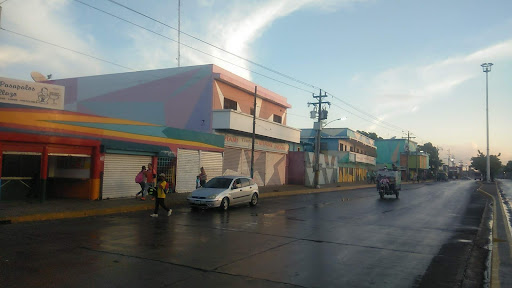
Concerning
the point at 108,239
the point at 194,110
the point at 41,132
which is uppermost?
the point at 194,110

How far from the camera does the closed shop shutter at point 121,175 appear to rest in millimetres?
18922

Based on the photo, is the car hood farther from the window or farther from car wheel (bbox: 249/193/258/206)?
the window

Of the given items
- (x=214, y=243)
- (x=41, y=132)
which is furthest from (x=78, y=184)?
(x=214, y=243)

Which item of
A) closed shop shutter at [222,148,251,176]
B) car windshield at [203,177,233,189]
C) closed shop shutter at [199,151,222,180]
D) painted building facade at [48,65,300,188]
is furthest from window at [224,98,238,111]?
car windshield at [203,177,233,189]

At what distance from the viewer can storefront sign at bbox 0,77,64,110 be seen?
15979 millimetres

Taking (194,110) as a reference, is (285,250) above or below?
below

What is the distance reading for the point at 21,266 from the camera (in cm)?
681

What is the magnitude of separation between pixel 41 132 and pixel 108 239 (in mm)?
8610

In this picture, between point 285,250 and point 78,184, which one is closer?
point 285,250

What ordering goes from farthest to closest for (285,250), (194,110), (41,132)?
(194,110) → (41,132) → (285,250)

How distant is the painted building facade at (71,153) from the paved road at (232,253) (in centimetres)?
468

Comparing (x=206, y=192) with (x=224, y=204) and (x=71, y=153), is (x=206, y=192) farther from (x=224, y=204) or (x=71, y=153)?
(x=71, y=153)

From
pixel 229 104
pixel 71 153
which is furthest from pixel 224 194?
pixel 229 104

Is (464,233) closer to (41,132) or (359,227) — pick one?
(359,227)
